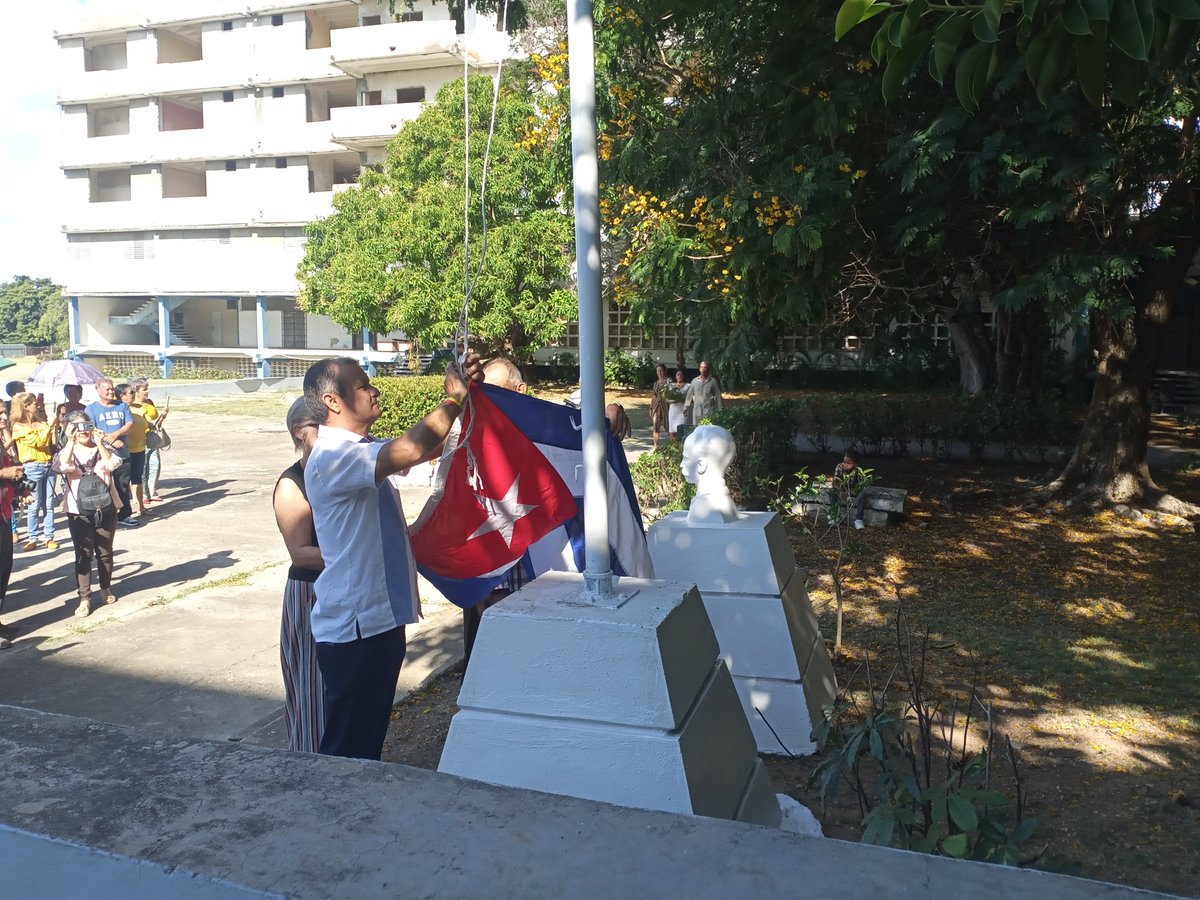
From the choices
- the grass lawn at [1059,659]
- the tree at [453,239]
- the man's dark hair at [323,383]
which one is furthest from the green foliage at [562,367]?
the man's dark hair at [323,383]

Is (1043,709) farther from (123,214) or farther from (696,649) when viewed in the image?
(123,214)

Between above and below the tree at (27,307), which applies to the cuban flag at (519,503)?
below

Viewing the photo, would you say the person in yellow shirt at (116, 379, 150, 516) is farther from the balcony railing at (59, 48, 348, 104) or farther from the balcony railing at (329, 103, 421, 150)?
the balcony railing at (59, 48, 348, 104)

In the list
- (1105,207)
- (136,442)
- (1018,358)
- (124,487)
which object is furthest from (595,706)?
(1018,358)

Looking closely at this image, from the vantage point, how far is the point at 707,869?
1.43 meters

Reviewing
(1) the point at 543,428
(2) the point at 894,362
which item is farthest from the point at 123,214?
(1) the point at 543,428

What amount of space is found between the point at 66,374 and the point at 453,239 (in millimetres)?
11450

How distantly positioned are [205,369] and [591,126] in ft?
127

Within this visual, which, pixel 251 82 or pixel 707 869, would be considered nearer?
pixel 707 869

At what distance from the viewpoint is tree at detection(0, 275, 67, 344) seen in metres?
56.5

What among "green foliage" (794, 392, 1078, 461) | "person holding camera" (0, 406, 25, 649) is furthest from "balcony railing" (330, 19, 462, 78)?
"person holding camera" (0, 406, 25, 649)

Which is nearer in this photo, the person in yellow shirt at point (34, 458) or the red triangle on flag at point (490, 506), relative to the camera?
the red triangle on flag at point (490, 506)

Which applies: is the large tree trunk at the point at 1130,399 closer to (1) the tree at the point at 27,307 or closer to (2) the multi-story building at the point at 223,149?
(2) the multi-story building at the point at 223,149

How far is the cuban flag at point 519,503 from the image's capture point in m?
3.75
